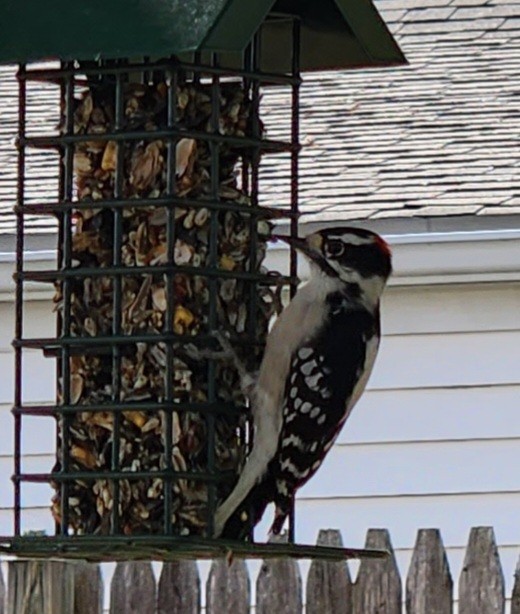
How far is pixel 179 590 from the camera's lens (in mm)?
5949

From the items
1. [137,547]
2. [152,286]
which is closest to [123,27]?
[152,286]

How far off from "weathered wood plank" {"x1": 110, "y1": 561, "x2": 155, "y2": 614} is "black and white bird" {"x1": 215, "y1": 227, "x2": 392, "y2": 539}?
0.49m

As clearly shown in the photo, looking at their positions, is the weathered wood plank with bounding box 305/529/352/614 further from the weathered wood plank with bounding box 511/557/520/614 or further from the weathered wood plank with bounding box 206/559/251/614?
the weathered wood plank with bounding box 511/557/520/614

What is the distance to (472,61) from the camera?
9.68 meters

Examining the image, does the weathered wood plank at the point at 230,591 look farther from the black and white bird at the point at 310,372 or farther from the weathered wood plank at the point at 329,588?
the black and white bird at the point at 310,372

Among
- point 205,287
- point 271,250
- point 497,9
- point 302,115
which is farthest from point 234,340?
point 497,9

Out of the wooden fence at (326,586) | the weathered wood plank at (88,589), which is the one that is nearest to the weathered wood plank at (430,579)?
the wooden fence at (326,586)

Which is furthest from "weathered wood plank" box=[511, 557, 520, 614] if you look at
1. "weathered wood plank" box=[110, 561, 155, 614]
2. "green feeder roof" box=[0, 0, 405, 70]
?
"green feeder roof" box=[0, 0, 405, 70]

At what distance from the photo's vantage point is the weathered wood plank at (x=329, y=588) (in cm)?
591

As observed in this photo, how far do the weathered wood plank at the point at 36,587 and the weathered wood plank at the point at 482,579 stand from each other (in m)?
Result: 1.08

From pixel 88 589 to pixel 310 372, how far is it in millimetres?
869

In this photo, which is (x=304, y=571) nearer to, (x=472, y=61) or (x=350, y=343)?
(x=472, y=61)

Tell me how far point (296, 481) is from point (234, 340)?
39cm

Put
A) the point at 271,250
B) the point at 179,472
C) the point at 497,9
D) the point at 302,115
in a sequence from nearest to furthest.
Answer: the point at 179,472 < the point at 271,250 < the point at 302,115 < the point at 497,9
